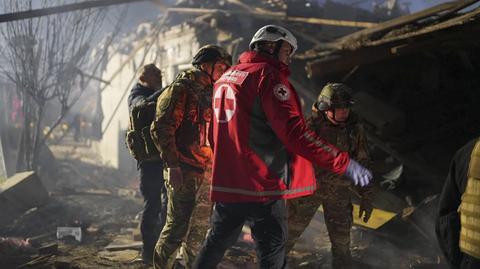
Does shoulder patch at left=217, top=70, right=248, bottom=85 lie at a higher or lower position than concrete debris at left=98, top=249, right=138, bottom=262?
higher

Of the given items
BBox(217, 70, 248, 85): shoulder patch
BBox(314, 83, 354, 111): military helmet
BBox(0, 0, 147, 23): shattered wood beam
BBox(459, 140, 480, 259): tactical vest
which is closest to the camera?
BBox(459, 140, 480, 259): tactical vest

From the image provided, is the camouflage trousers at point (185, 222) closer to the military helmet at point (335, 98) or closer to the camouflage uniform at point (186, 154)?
the camouflage uniform at point (186, 154)

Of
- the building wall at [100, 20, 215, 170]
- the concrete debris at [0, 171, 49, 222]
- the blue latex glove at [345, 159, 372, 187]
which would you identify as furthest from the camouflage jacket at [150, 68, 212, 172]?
the building wall at [100, 20, 215, 170]

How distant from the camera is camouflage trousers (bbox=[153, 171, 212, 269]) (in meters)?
3.60

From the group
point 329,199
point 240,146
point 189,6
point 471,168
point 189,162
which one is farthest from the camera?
point 189,6

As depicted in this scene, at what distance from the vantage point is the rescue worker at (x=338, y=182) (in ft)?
13.5

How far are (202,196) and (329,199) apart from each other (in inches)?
54.2

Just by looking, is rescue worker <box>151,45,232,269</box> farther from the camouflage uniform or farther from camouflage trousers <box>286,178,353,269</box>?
camouflage trousers <box>286,178,353,269</box>

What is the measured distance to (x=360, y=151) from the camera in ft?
13.7

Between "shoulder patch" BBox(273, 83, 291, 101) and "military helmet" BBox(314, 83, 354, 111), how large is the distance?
1568 millimetres

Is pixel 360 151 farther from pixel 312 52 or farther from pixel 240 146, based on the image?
pixel 312 52

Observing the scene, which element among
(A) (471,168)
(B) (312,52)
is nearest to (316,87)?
(B) (312,52)

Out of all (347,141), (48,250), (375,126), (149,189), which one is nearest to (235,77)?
(347,141)

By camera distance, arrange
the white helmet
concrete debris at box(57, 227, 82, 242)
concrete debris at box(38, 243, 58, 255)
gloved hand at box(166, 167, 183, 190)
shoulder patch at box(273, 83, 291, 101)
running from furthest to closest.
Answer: concrete debris at box(57, 227, 82, 242) < concrete debris at box(38, 243, 58, 255) < gloved hand at box(166, 167, 183, 190) < the white helmet < shoulder patch at box(273, 83, 291, 101)
